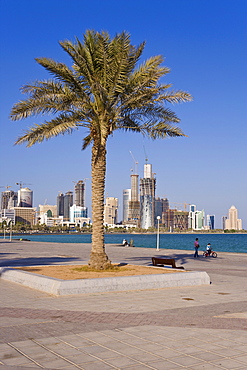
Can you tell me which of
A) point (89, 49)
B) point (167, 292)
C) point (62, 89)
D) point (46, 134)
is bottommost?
point (167, 292)

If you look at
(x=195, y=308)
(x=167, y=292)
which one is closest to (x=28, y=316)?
(x=195, y=308)

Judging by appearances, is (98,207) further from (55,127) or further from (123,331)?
(123,331)

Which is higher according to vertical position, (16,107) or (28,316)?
(16,107)

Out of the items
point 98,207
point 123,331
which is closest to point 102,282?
point 98,207

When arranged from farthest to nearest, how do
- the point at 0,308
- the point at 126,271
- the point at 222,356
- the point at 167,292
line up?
the point at 126,271, the point at 167,292, the point at 0,308, the point at 222,356

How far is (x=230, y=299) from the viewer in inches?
441

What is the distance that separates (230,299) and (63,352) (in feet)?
20.3

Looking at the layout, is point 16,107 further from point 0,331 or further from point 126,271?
point 0,331

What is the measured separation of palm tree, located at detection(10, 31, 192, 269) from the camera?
1503cm

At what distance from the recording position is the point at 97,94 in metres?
15.3

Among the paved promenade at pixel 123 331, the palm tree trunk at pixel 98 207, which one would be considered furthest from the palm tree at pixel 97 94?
the paved promenade at pixel 123 331

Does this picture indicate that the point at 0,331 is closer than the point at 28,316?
Yes

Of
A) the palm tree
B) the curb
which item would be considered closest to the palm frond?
the palm tree

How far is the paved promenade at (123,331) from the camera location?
588cm
